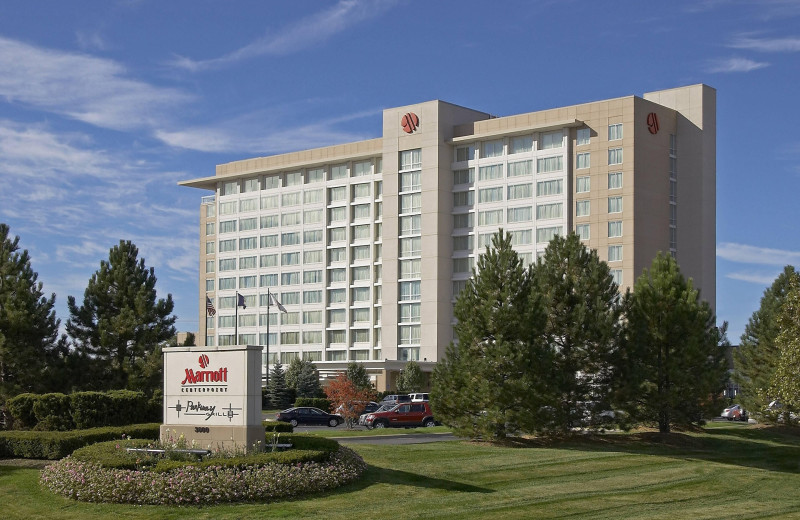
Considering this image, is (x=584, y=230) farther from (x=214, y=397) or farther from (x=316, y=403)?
(x=214, y=397)

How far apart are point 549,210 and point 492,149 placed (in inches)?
395

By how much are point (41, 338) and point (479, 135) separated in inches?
2704

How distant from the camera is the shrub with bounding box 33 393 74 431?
35.8 metres

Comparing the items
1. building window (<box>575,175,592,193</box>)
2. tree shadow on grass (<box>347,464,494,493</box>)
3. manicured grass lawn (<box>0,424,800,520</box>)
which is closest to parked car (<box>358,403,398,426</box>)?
manicured grass lawn (<box>0,424,800,520</box>)

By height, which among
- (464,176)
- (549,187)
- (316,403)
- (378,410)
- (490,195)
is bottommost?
(316,403)

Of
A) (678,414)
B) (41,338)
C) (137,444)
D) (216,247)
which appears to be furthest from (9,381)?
(216,247)

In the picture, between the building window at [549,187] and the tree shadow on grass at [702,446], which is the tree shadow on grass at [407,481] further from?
the building window at [549,187]

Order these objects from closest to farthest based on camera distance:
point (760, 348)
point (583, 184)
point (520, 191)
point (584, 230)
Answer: point (760, 348)
point (584, 230)
point (583, 184)
point (520, 191)

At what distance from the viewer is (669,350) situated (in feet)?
151

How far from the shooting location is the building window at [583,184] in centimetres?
10163

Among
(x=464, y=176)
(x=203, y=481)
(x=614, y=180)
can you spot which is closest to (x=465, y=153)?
(x=464, y=176)

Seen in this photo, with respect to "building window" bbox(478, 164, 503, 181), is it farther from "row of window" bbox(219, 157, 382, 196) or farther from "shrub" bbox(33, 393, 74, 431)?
"shrub" bbox(33, 393, 74, 431)

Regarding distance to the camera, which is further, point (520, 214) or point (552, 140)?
point (520, 214)

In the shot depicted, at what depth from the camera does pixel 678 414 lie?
4591cm
